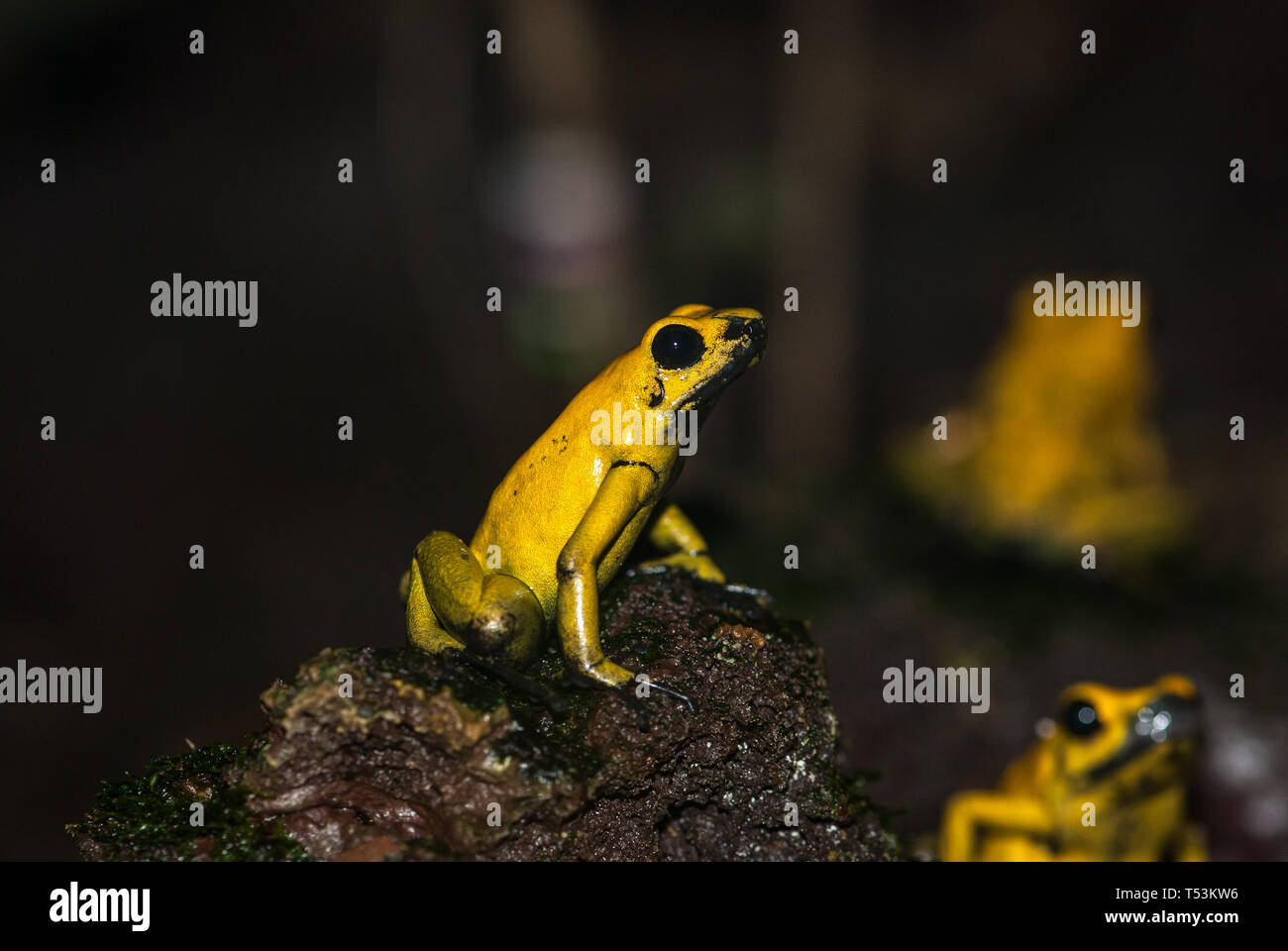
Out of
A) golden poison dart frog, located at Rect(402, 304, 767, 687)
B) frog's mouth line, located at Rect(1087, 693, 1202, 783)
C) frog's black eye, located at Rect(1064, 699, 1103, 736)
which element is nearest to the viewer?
golden poison dart frog, located at Rect(402, 304, 767, 687)

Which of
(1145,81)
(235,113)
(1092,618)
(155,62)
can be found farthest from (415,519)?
(1145,81)

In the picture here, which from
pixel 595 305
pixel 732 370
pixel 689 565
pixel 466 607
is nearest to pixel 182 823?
pixel 466 607

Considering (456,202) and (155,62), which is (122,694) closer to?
(456,202)

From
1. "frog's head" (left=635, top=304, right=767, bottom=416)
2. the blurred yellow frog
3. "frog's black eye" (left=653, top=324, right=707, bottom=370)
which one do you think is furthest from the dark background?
"frog's black eye" (left=653, top=324, right=707, bottom=370)

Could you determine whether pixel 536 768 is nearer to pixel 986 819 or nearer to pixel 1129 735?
pixel 986 819

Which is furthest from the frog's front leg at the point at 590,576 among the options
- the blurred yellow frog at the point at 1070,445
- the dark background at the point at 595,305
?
the blurred yellow frog at the point at 1070,445

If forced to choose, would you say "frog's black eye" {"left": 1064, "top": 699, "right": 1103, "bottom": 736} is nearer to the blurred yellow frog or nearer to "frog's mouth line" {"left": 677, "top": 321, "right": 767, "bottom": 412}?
"frog's mouth line" {"left": 677, "top": 321, "right": 767, "bottom": 412}
